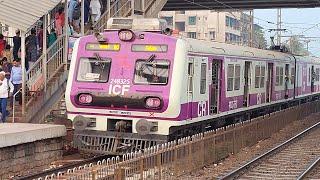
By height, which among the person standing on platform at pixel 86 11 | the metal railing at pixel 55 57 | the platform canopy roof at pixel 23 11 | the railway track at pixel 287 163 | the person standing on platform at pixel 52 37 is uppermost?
the person standing on platform at pixel 86 11

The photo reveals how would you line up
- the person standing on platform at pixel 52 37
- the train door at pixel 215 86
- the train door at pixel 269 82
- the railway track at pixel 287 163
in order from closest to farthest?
the railway track at pixel 287 163 < the train door at pixel 215 86 < the person standing on platform at pixel 52 37 < the train door at pixel 269 82

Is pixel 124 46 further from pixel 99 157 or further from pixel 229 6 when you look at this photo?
pixel 229 6

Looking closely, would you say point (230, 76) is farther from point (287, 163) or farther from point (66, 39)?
point (66, 39)

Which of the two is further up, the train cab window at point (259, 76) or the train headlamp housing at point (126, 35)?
the train headlamp housing at point (126, 35)

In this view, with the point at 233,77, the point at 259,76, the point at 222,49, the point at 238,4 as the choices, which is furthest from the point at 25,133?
the point at 238,4

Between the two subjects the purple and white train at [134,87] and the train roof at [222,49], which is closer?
the purple and white train at [134,87]

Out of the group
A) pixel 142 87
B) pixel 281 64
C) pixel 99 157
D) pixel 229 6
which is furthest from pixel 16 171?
pixel 229 6

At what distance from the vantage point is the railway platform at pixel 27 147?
11406 millimetres

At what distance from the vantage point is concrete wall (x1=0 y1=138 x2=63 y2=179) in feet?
37.6

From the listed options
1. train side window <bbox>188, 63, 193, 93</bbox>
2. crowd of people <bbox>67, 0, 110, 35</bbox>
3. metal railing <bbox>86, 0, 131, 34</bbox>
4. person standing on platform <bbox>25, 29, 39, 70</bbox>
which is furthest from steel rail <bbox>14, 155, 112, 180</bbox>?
metal railing <bbox>86, 0, 131, 34</bbox>

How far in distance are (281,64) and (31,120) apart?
12.7 metres

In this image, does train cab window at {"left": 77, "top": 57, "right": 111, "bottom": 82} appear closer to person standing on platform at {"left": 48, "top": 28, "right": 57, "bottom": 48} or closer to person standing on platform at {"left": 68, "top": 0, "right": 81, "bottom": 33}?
person standing on platform at {"left": 48, "top": 28, "right": 57, "bottom": 48}

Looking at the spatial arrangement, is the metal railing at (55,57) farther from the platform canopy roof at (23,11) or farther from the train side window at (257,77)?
the train side window at (257,77)

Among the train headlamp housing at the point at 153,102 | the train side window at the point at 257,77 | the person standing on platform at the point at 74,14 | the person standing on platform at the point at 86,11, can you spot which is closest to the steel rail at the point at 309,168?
the train headlamp housing at the point at 153,102
